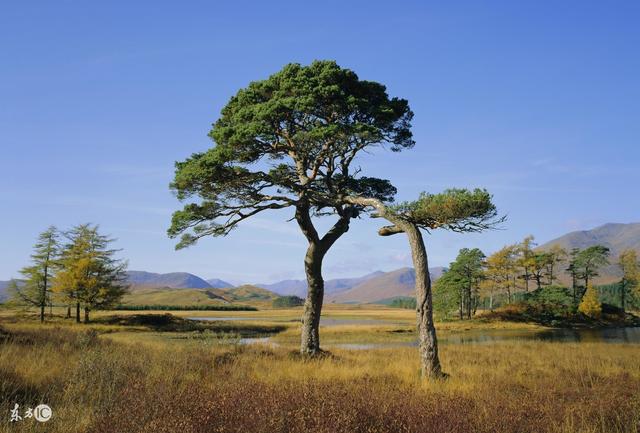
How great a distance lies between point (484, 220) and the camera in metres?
13.3

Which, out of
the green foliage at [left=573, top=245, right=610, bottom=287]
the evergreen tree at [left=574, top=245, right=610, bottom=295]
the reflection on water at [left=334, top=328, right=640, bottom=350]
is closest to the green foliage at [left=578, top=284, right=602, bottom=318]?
the green foliage at [left=573, top=245, right=610, bottom=287]

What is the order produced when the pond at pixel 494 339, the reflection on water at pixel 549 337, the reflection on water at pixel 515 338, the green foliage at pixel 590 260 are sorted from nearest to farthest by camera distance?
1. the pond at pixel 494 339
2. the reflection on water at pixel 515 338
3. the reflection on water at pixel 549 337
4. the green foliage at pixel 590 260

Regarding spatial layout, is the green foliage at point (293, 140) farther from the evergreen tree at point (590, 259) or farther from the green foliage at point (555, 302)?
the evergreen tree at point (590, 259)

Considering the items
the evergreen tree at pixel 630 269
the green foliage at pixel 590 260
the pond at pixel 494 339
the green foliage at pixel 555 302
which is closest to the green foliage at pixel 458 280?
the green foliage at pixel 555 302

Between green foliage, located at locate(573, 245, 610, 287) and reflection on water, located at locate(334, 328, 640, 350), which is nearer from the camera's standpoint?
reflection on water, located at locate(334, 328, 640, 350)

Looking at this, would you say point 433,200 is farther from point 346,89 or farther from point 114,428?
point 114,428

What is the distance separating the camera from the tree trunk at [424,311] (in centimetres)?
1221

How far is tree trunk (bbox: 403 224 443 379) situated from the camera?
12211 mm

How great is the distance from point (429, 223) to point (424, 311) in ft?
9.63

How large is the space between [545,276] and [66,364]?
85.0m

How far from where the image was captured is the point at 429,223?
44.8ft

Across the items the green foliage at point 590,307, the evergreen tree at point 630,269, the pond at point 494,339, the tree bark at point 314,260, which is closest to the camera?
the tree bark at point 314,260

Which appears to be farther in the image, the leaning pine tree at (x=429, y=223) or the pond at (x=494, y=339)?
the pond at (x=494, y=339)

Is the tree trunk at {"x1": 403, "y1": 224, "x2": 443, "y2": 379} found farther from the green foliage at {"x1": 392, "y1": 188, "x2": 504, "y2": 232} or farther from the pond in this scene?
the pond
